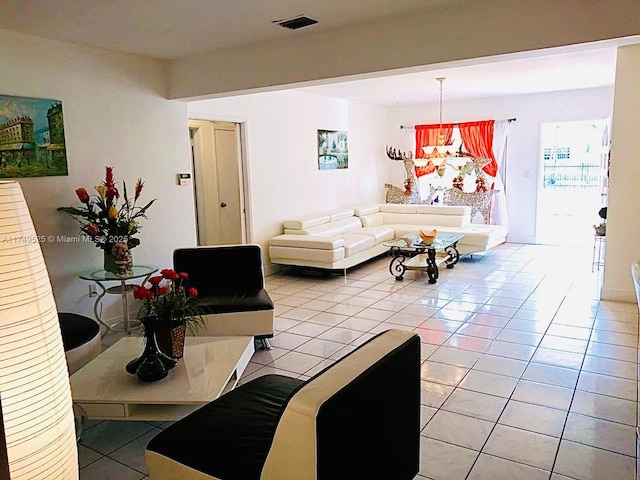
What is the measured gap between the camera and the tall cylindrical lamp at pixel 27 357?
3.15 ft

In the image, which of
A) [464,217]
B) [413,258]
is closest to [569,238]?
[464,217]

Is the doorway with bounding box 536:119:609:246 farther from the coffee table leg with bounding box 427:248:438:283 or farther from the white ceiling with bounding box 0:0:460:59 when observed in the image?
the white ceiling with bounding box 0:0:460:59

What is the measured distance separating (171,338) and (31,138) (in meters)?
2.11

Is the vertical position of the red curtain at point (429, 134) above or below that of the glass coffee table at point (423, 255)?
above

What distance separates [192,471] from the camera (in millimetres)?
1811

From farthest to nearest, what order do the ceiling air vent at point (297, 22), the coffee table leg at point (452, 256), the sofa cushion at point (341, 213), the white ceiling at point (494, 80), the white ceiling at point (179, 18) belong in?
the sofa cushion at point (341, 213) → the coffee table leg at point (452, 256) → the white ceiling at point (494, 80) → the ceiling air vent at point (297, 22) → the white ceiling at point (179, 18)

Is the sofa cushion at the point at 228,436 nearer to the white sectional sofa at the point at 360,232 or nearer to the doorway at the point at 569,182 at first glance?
the white sectional sofa at the point at 360,232

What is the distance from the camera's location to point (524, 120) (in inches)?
332

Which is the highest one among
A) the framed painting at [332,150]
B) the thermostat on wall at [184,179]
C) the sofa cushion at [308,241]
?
the framed painting at [332,150]

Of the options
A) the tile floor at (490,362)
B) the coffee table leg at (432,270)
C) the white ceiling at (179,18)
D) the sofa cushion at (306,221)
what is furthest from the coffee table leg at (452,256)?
the white ceiling at (179,18)

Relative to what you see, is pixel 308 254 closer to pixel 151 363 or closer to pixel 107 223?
pixel 107 223

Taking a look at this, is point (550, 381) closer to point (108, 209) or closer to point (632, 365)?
point (632, 365)

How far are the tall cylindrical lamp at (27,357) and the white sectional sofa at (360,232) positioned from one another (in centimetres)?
522

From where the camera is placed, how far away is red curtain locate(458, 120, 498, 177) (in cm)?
873
